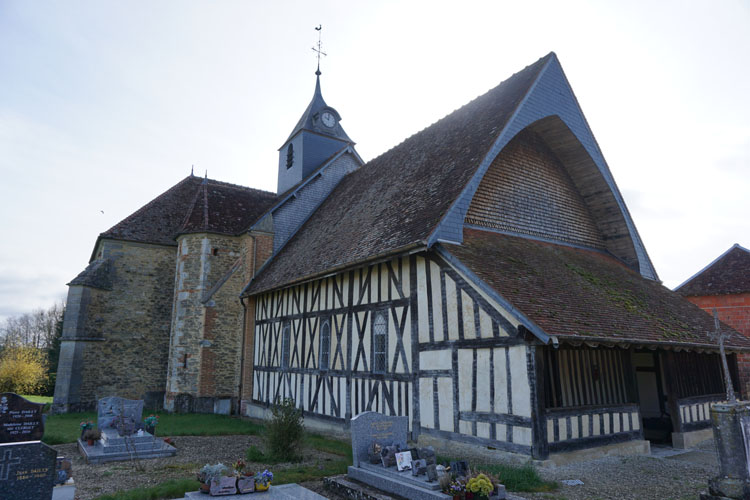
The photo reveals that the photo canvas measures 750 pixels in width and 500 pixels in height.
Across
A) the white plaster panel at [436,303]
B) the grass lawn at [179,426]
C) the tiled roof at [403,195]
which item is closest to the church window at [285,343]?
the tiled roof at [403,195]

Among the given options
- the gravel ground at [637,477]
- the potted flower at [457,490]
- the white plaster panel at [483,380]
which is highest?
the white plaster panel at [483,380]

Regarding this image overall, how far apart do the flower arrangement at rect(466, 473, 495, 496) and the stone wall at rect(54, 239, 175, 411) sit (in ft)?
54.0

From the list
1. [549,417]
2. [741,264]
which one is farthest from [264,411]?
[741,264]

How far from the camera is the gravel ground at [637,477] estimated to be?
6199 mm

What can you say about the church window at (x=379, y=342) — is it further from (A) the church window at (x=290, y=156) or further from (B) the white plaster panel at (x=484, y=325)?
(A) the church window at (x=290, y=156)

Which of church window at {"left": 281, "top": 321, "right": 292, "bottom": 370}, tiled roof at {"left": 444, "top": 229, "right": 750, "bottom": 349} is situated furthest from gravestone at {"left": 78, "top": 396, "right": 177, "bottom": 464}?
tiled roof at {"left": 444, "top": 229, "right": 750, "bottom": 349}

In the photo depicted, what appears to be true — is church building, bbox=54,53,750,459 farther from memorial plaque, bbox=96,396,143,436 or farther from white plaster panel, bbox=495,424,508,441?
memorial plaque, bbox=96,396,143,436

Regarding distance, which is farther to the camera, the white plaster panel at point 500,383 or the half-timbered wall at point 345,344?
the half-timbered wall at point 345,344

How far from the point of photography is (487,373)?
8.10 meters

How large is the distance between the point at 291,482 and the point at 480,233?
617 centimetres

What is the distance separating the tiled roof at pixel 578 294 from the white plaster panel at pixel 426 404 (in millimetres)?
2521

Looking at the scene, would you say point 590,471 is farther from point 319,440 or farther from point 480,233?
point 319,440

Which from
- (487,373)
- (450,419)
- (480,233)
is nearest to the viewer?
(487,373)

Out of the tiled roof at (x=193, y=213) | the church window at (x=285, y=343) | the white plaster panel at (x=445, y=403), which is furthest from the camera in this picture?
the tiled roof at (x=193, y=213)
